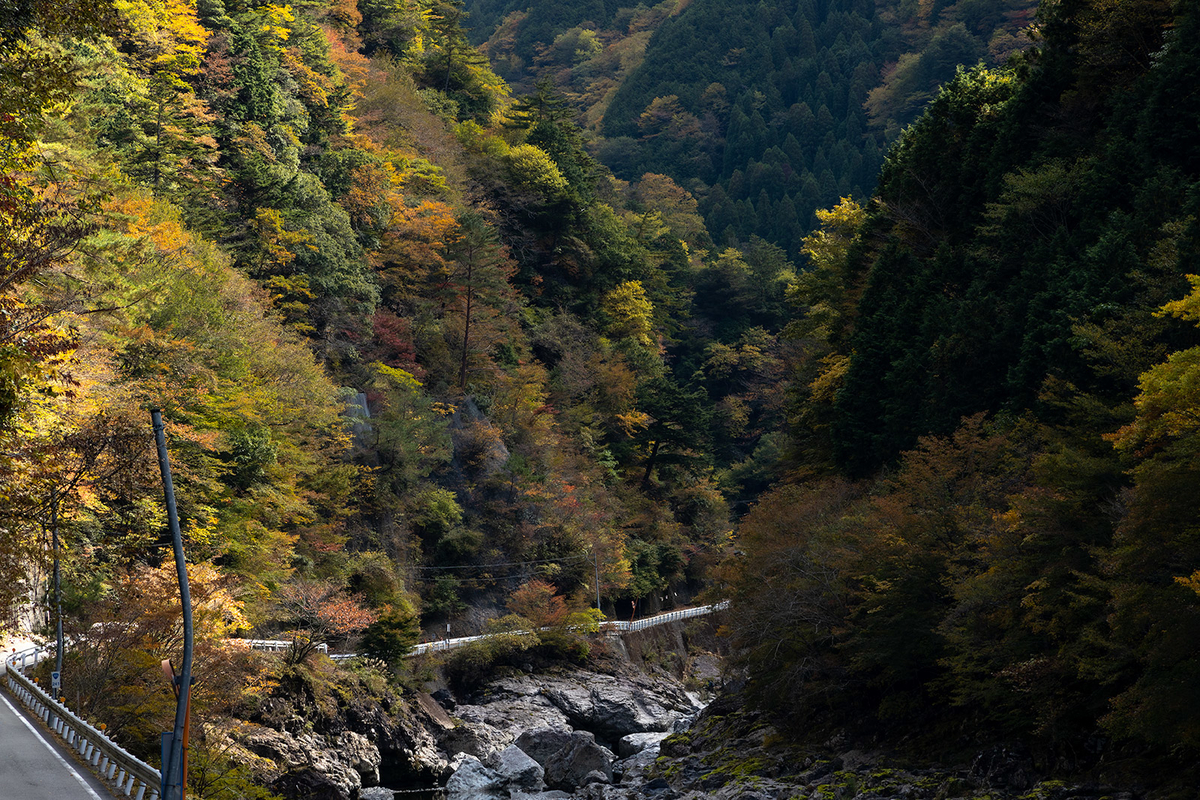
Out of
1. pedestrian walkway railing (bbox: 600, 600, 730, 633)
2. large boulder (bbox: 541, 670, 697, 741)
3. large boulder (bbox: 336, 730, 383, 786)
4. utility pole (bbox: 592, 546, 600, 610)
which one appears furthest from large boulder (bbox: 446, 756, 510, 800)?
pedestrian walkway railing (bbox: 600, 600, 730, 633)

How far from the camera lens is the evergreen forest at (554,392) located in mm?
21047

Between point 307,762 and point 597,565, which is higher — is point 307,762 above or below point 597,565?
below

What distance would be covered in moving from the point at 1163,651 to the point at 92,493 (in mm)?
22362

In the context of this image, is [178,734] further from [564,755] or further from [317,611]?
[564,755]

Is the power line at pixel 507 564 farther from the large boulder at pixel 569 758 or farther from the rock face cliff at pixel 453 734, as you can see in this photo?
the large boulder at pixel 569 758

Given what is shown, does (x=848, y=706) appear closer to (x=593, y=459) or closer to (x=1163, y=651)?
(x=1163, y=651)

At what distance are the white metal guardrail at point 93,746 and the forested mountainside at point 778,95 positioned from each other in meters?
84.4

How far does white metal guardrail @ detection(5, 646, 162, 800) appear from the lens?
17266 millimetres

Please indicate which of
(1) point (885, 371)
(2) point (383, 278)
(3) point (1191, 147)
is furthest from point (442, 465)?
(3) point (1191, 147)

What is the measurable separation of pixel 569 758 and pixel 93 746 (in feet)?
63.8

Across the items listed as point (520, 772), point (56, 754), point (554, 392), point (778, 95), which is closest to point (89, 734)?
point (56, 754)

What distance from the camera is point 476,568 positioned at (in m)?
52.9

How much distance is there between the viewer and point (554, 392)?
217 feet

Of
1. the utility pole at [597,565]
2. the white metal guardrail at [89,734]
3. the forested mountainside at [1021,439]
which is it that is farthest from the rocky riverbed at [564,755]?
the utility pole at [597,565]
